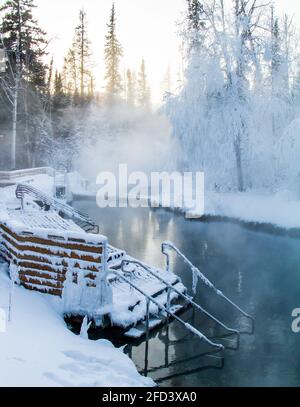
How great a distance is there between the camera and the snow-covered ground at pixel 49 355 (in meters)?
4.66

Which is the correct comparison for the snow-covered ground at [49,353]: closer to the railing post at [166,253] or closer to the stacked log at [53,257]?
the stacked log at [53,257]

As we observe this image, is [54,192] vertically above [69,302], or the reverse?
[54,192]

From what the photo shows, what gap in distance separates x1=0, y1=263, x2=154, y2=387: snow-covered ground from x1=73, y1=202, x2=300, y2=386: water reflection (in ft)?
3.56

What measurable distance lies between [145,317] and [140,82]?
2375 inches

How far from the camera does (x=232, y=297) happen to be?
416 inches

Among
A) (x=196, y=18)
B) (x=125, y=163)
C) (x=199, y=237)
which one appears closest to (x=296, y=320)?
(x=199, y=237)

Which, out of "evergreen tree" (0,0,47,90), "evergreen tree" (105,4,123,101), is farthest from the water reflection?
"evergreen tree" (105,4,123,101)

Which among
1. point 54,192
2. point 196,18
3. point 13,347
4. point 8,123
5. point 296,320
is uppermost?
point 196,18

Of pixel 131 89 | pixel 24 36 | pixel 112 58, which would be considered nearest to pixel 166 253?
pixel 24 36

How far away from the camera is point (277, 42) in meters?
24.6

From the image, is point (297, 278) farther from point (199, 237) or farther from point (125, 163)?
point (125, 163)

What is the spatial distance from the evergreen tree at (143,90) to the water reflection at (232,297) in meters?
42.1

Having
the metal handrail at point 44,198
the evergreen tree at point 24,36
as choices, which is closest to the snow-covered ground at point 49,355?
the metal handrail at point 44,198

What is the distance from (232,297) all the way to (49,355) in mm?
6351
